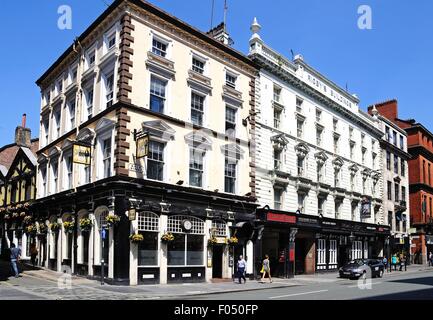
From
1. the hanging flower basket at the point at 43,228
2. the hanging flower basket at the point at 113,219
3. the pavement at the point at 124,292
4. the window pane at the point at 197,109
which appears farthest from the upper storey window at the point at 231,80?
the hanging flower basket at the point at 43,228

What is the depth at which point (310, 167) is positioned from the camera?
119 feet

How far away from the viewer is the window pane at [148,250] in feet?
72.7

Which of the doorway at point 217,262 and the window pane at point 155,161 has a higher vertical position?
the window pane at point 155,161

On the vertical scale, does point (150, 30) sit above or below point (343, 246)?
above

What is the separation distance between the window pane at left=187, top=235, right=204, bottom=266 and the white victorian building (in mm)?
5733

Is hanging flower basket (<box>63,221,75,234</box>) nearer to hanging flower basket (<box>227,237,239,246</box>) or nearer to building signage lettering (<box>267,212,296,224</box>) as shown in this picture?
hanging flower basket (<box>227,237,239,246</box>)

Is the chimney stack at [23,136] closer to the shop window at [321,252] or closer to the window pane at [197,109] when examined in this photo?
the window pane at [197,109]

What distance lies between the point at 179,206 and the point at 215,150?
4896 millimetres

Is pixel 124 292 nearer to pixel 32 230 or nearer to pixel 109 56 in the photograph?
pixel 109 56

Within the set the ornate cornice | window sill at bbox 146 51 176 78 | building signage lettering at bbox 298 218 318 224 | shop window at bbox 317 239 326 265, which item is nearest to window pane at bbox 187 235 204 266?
window sill at bbox 146 51 176 78

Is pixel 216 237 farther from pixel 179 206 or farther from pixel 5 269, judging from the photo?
pixel 5 269

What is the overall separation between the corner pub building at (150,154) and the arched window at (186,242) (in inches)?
2.4

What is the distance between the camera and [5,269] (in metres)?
27.4

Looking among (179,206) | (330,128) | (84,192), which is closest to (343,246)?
(330,128)
